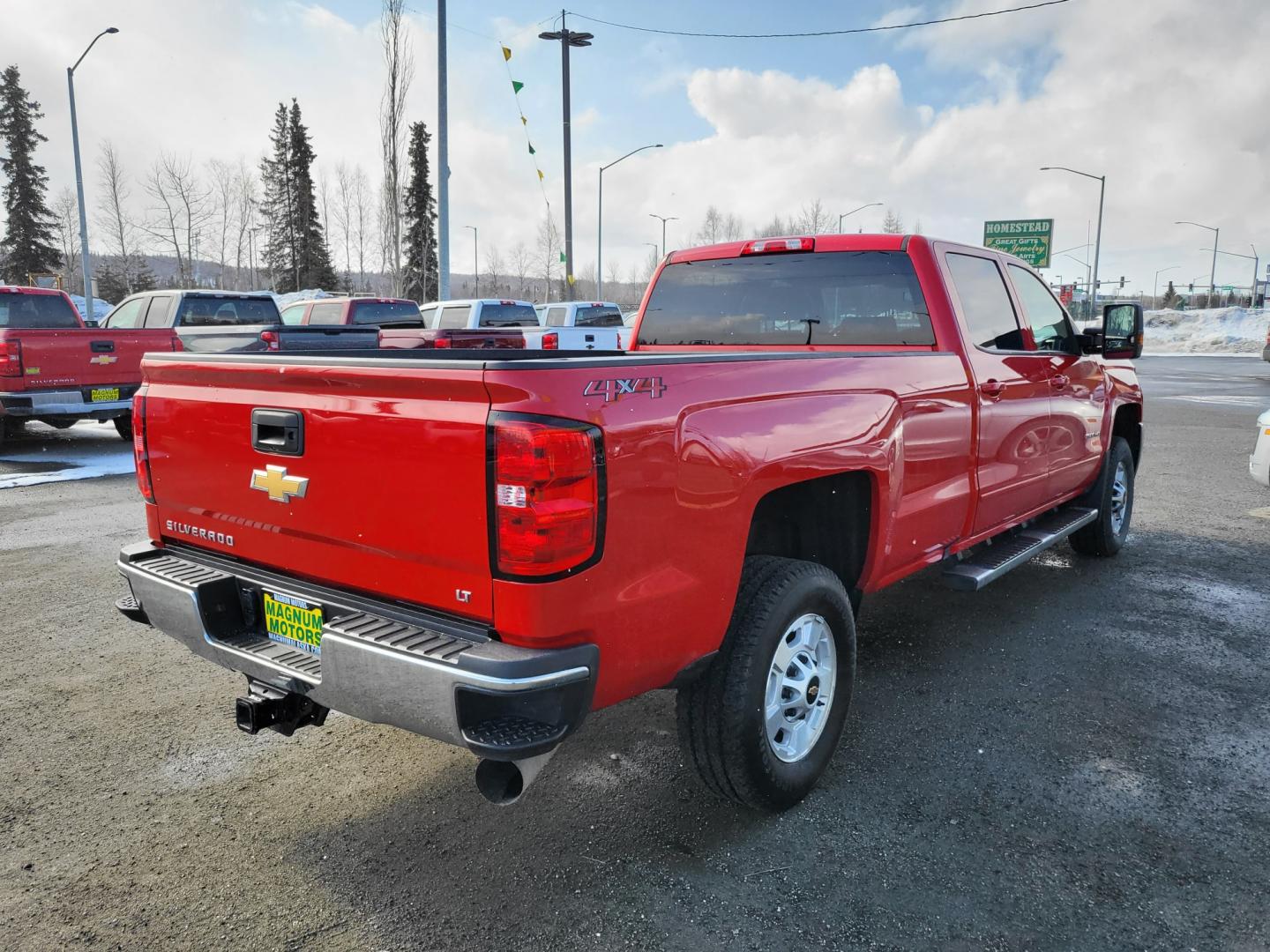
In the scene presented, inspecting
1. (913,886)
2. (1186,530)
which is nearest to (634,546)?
(913,886)

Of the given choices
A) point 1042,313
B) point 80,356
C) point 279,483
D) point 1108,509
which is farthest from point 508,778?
point 80,356

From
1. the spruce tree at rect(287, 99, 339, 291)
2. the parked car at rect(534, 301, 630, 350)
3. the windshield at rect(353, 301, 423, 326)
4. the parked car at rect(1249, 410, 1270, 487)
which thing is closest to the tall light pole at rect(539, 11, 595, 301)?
the parked car at rect(534, 301, 630, 350)

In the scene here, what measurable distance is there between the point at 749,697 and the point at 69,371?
34.6 feet

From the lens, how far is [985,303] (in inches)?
177

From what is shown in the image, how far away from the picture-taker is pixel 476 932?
8.01ft

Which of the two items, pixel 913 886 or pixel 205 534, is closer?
pixel 913 886

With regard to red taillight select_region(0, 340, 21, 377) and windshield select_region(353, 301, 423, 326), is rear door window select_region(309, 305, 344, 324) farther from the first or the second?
red taillight select_region(0, 340, 21, 377)

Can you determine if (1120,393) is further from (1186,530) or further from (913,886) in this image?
(913,886)

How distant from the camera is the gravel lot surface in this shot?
2.48 metres

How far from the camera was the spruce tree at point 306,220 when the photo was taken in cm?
6031

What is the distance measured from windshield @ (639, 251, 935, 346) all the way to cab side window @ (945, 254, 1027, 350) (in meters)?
0.28

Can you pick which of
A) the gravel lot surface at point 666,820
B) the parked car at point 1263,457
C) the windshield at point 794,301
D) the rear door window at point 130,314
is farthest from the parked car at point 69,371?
the parked car at point 1263,457

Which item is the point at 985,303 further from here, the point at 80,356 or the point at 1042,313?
the point at 80,356

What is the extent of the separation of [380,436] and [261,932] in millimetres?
1411
